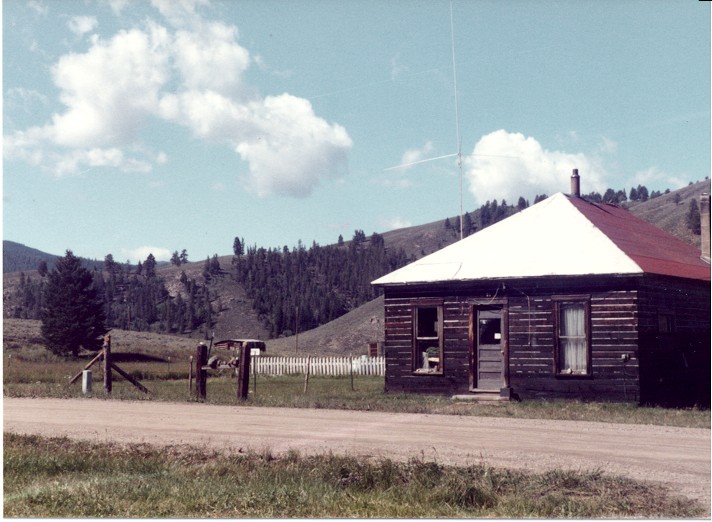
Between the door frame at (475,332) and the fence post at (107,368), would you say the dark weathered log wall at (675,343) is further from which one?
the fence post at (107,368)

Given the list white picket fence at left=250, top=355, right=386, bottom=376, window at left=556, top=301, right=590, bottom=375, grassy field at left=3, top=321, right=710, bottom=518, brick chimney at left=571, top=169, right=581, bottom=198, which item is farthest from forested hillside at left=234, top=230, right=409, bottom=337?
grassy field at left=3, top=321, right=710, bottom=518

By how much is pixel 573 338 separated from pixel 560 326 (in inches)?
17.0

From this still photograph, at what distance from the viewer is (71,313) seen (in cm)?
5472

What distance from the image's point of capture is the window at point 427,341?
22825mm

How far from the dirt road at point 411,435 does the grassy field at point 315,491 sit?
2.73ft

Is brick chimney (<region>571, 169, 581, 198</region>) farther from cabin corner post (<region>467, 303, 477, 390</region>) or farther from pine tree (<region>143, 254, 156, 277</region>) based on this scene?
pine tree (<region>143, 254, 156, 277</region>)

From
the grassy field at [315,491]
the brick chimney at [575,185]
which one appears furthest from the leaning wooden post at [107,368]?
the brick chimney at [575,185]

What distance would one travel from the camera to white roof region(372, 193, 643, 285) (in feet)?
69.3

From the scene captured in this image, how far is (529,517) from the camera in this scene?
26.8ft

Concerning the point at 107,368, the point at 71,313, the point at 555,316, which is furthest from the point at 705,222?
the point at 71,313

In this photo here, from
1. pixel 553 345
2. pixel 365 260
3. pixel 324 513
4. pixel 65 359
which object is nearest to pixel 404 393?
pixel 553 345

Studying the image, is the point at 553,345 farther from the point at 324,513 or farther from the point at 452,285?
the point at 324,513

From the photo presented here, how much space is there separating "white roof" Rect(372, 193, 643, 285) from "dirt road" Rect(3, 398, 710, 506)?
5.94m

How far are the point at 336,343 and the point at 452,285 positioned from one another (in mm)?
67651
